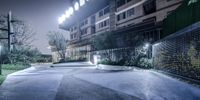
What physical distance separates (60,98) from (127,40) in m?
22.0

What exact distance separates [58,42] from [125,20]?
2285cm

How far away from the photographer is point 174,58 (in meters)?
12.3

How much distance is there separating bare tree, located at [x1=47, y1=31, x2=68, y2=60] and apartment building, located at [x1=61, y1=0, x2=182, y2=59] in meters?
1.68

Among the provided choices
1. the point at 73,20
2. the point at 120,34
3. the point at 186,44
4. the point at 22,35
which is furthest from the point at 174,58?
the point at 73,20

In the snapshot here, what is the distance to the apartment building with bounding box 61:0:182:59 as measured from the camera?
28.9 meters

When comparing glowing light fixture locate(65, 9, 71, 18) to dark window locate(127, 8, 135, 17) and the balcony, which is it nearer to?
the balcony

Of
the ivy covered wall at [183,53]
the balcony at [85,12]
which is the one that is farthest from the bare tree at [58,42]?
the ivy covered wall at [183,53]

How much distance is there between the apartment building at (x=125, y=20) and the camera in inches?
1137

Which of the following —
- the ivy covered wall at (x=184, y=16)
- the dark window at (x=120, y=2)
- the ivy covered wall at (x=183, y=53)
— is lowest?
the ivy covered wall at (x=183, y=53)

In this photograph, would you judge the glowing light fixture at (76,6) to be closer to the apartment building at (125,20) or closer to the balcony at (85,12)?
the balcony at (85,12)

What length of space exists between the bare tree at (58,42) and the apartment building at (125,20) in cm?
168

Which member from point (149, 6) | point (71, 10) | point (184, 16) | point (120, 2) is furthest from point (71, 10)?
point (184, 16)

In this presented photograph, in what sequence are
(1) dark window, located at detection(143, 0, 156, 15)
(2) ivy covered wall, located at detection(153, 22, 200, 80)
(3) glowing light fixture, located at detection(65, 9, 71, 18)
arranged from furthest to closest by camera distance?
(3) glowing light fixture, located at detection(65, 9, 71, 18) → (1) dark window, located at detection(143, 0, 156, 15) → (2) ivy covered wall, located at detection(153, 22, 200, 80)

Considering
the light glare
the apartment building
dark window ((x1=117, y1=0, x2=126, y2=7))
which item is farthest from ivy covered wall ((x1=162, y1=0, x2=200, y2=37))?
the light glare
